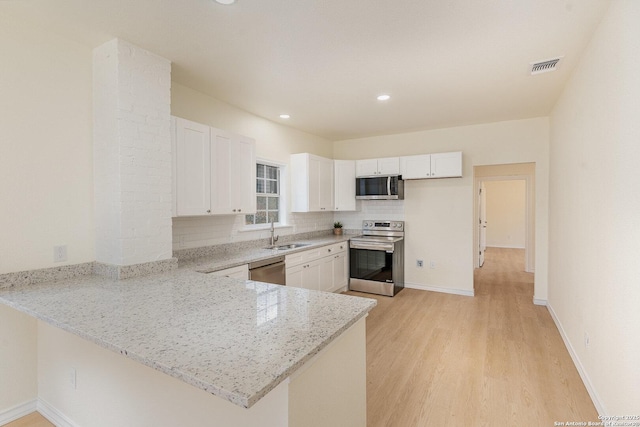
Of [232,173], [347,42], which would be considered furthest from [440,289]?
[347,42]

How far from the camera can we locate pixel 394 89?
336cm

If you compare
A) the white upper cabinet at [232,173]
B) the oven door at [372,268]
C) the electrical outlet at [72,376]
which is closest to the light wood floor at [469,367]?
the oven door at [372,268]

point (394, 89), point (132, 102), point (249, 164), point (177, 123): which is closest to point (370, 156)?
point (394, 89)

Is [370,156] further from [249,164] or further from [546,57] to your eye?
[546,57]

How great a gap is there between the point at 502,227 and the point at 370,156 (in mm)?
6713

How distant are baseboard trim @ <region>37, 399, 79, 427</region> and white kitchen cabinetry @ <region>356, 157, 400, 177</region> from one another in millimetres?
4688

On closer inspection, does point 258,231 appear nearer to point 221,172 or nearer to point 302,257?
point 302,257

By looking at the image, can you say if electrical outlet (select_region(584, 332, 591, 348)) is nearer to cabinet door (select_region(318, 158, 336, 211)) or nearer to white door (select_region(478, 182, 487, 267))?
cabinet door (select_region(318, 158, 336, 211))

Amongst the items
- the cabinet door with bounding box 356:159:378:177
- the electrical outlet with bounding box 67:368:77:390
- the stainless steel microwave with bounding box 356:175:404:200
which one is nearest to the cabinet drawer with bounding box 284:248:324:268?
the stainless steel microwave with bounding box 356:175:404:200

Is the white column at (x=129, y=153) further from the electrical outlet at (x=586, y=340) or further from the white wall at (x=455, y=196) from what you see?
the white wall at (x=455, y=196)

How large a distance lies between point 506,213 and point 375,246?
708 cm

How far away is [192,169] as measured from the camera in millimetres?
2969

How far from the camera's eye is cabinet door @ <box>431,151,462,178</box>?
15.8ft

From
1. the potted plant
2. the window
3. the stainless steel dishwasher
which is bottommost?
the stainless steel dishwasher
